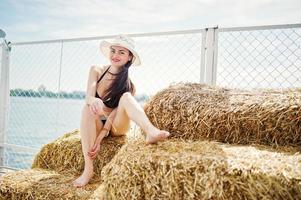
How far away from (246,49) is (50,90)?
2.02 metres

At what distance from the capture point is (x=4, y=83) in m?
3.63

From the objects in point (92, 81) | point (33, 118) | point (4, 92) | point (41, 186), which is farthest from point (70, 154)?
point (4, 92)

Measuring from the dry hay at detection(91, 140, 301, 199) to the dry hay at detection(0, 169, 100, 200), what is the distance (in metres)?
0.46

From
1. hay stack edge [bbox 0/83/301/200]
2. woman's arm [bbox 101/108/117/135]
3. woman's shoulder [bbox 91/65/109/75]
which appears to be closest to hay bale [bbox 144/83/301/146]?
hay stack edge [bbox 0/83/301/200]

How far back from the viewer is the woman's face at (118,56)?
7.89 feet

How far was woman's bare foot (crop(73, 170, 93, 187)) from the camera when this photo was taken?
2042 millimetres

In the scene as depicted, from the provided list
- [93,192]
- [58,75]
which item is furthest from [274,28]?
[58,75]

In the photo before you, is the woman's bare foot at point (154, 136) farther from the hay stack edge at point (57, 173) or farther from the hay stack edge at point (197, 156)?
the hay stack edge at point (57, 173)

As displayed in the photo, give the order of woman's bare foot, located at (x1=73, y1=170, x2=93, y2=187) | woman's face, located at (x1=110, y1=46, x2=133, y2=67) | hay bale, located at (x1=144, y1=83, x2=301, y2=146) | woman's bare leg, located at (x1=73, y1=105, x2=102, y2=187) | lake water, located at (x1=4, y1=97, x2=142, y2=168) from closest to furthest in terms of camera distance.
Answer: hay bale, located at (x1=144, y1=83, x2=301, y2=146) → woman's bare foot, located at (x1=73, y1=170, x2=93, y2=187) → woman's bare leg, located at (x1=73, y1=105, x2=102, y2=187) → woman's face, located at (x1=110, y1=46, x2=133, y2=67) → lake water, located at (x1=4, y1=97, x2=142, y2=168)

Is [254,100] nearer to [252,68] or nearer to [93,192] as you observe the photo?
[252,68]

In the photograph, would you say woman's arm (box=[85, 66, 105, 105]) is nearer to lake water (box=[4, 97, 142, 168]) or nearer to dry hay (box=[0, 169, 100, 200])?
dry hay (box=[0, 169, 100, 200])

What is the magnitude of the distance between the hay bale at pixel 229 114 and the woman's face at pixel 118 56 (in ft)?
1.55

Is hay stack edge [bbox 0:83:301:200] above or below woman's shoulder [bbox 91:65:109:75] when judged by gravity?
below

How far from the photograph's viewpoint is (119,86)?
93.0 inches
